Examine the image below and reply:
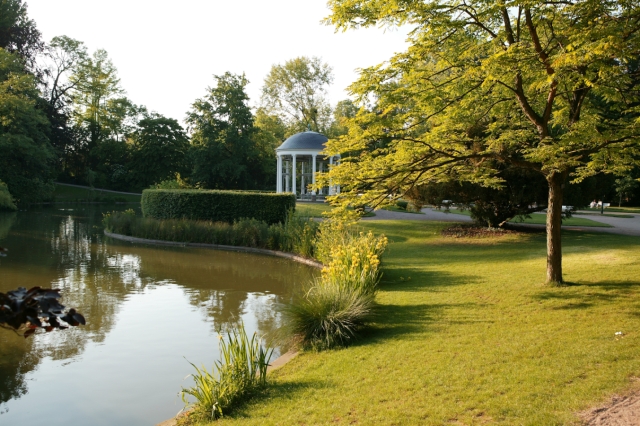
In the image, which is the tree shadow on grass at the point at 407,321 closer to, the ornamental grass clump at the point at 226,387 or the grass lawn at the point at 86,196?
the ornamental grass clump at the point at 226,387

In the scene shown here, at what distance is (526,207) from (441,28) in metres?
11.9

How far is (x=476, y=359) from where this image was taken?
5.73 metres

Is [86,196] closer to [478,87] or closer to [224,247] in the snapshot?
[224,247]

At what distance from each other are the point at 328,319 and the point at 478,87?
15.5 feet

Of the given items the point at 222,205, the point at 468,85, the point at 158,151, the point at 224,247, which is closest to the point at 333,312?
the point at 468,85

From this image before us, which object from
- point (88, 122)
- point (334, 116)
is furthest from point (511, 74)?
point (88, 122)

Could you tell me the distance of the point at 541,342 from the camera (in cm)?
620

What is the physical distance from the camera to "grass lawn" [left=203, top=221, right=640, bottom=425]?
4574 mm

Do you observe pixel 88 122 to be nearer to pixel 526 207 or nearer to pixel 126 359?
pixel 526 207

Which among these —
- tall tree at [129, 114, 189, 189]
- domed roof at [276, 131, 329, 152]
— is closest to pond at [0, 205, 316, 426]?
domed roof at [276, 131, 329, 152]

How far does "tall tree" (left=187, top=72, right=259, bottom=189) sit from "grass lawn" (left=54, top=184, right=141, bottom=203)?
963 centimetres

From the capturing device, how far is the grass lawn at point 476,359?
180 inches

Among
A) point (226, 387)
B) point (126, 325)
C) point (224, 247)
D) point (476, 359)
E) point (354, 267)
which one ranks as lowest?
point (126, 325)

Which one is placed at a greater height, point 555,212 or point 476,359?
point 555,212
